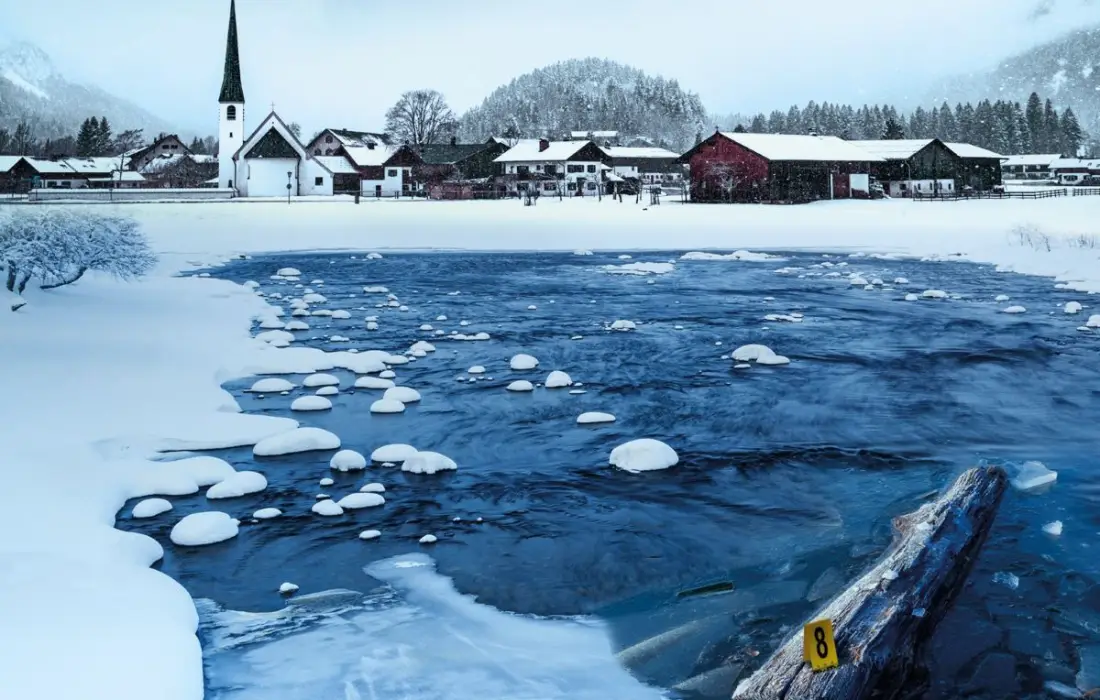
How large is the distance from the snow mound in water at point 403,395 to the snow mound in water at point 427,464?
8.01ft

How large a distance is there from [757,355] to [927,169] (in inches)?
2661

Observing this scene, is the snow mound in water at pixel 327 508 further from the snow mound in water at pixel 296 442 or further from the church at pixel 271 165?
the church at pixel 271 165

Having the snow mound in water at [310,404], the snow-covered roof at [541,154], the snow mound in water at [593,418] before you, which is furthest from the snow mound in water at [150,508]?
the snow-covered roof at [541,154]

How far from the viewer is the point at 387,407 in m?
10.7

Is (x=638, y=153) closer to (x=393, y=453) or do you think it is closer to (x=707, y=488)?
(x=393, y=453)

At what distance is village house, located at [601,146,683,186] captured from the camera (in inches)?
4557

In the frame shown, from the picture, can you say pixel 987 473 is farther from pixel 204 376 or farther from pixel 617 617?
pixel 204 376

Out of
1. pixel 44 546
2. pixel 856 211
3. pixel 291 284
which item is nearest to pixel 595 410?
pixel 44 546

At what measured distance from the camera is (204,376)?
474 inches

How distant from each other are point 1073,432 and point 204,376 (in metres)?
9.83

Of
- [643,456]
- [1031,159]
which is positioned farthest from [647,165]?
[643,456]

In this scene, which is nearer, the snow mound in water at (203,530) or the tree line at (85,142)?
the snow mound in water at (203,530)

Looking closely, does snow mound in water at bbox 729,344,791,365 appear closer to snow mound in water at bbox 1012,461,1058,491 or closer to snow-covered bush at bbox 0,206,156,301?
snow mound in water at bbox 1012,461,1058,491

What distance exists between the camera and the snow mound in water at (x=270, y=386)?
11625mm
